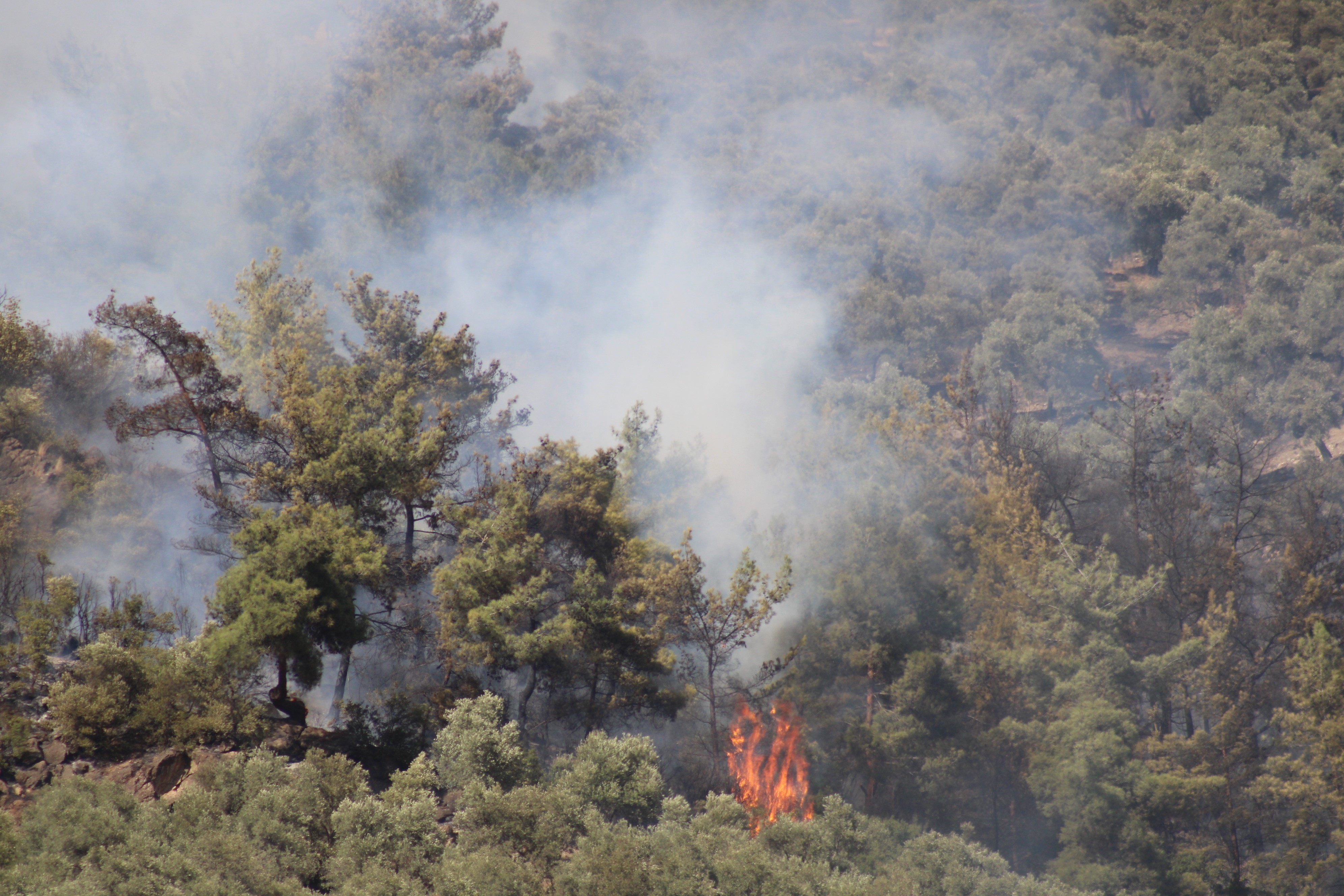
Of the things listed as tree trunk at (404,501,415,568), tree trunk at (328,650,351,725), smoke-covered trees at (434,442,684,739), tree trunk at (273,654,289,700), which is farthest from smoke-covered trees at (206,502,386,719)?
tree trunk at (404,501,415,568)

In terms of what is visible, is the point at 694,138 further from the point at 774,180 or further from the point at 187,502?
the point at 187,502

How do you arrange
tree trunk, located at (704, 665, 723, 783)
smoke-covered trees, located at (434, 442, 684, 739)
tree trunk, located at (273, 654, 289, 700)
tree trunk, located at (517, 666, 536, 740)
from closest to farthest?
tree trunk, located at (273, 654, 289, 700)
smoke-covered trees, located at (434, 442, 684, 739)
tree trunk, located at (517, 666, 536, 740)
tree trunk, located at (704, 665, 723, 783)

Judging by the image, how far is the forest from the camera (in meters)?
26.4

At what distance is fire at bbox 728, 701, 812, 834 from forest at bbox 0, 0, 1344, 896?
0.93 feet

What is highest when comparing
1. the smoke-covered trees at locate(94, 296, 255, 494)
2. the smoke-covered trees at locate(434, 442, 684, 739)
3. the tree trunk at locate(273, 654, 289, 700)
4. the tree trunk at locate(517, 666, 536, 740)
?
the smoke-covered trees at locate(94, 296, 255, 494)

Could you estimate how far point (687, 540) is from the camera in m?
38.1

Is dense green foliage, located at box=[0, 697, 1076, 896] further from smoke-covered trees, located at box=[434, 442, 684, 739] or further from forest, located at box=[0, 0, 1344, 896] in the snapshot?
smoke-covered trees, located at box=[434, 442, 684, 739]

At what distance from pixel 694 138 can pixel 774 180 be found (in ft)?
51.6

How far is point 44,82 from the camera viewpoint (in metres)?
89.8

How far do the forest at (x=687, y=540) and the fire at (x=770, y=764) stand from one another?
0.28m

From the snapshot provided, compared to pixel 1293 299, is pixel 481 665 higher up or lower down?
lower down

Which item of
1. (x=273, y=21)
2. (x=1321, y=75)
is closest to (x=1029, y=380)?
(x=1321, y=75)

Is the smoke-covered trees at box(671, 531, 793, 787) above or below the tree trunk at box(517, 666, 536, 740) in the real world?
above

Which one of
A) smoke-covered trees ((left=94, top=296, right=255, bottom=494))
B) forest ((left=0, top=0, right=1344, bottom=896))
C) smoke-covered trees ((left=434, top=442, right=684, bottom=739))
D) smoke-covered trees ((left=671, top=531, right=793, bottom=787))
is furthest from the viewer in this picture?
smoke-covered trees ((left=671, top=531, right=793, bottom=787))
